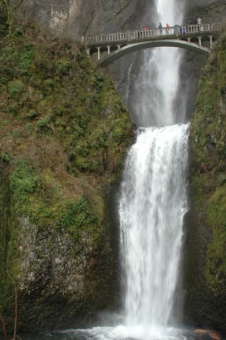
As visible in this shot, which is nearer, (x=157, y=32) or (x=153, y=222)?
(x=153, y=222)

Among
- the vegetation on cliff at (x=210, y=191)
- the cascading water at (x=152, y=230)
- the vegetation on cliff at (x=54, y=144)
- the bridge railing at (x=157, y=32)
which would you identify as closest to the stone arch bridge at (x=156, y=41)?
the bridge railing at (x=157, y=32)

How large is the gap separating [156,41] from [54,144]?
36.7ft

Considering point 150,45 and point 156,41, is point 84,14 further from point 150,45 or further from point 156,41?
point 156,41

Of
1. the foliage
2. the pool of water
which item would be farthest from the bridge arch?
the pool of water

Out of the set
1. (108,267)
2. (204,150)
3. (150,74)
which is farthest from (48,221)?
(150,74)

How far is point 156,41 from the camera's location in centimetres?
2548

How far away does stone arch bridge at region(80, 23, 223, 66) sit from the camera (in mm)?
24797

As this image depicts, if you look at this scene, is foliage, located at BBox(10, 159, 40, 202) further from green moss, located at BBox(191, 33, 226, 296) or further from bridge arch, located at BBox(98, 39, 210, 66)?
bridge arch, located at BBox(98, 39, 210, 66)

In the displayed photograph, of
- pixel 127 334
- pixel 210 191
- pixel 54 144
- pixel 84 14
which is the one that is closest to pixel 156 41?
pixel 54 144

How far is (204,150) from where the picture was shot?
18.6 metres

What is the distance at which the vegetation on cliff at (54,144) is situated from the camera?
15680 millimetres

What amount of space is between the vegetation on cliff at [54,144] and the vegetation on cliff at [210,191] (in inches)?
156

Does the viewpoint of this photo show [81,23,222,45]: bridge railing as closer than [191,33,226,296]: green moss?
No

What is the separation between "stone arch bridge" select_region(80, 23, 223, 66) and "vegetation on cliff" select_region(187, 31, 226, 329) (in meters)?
4.13
